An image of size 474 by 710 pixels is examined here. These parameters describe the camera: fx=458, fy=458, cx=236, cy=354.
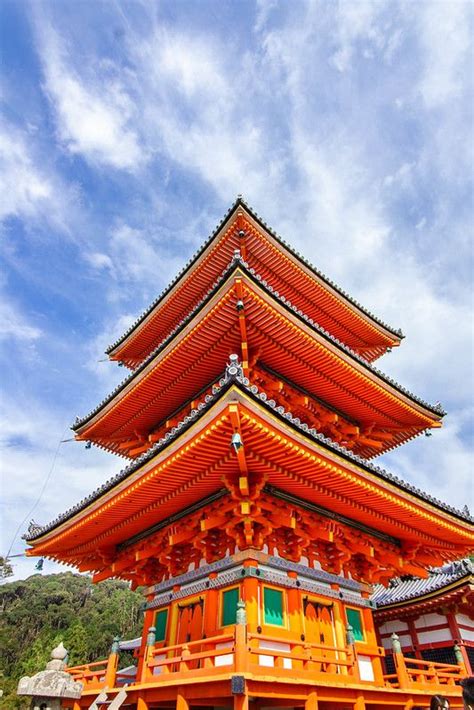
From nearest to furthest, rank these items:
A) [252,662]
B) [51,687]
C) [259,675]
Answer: [259,675] < [252,662] < [51,687]

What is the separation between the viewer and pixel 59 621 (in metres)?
66.2

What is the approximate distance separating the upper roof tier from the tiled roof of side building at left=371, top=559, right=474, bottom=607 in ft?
26.1

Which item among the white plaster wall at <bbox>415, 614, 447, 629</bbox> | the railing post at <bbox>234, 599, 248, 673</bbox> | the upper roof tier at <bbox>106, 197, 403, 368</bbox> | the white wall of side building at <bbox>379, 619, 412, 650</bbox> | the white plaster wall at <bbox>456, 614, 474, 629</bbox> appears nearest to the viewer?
the railing post at <bbox>234, 599, 248, 673</bbox>

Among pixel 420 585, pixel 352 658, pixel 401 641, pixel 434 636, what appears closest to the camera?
pixel 352 658

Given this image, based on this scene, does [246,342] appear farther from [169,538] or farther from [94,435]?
[94,435]

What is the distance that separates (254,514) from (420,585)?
492 inches

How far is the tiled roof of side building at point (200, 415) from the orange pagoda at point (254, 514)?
43 mm

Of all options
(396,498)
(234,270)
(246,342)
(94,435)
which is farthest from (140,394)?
(396,498)

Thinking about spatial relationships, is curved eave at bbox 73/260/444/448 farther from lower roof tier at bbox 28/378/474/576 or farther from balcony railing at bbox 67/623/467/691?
balcony railing at bbox 67/623/467/691

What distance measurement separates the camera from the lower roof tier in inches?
331

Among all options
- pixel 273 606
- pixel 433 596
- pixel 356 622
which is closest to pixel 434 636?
pixel 433 596

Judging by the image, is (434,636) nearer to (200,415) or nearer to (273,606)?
(273,606)

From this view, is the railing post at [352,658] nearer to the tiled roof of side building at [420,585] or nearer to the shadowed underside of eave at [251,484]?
the shadowed underside of eave at [251,484]

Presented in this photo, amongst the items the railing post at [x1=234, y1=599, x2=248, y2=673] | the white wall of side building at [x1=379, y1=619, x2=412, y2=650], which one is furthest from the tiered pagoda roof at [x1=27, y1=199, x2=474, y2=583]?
the white wall of side building at [x1=379, y1=619, x2=412, y2=650]
